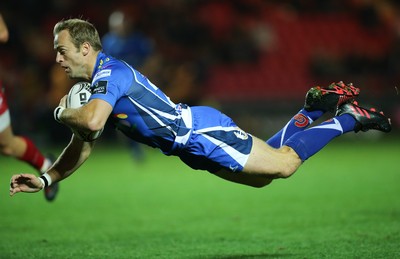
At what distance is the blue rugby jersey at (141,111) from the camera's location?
4.43 metres

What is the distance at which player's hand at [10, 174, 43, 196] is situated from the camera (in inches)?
177

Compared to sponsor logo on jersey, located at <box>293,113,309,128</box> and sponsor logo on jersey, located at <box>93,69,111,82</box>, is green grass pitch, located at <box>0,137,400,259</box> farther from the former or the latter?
sponsor logo on jersey, located at <box>93,69,111,82</box>

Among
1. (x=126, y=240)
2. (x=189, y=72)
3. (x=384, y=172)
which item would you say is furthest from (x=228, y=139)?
(x=189, y=72)

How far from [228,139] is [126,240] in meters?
1.39

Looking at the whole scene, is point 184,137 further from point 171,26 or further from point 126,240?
point 171,26

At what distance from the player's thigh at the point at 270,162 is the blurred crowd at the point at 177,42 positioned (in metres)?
8.30

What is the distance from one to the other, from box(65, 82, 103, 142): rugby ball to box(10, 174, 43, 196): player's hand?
0.43 m

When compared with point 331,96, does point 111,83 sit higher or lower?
lower

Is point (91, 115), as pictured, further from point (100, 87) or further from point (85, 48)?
point (85, 48)

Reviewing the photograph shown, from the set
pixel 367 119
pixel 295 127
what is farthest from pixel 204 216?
pixel 367 119

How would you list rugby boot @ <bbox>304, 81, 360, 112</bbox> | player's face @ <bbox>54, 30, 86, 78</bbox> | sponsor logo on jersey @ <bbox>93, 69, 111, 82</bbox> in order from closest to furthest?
sponsor logo on jersey @ <bbox>93, 69, 111, 82</bbox> < player's face @ <bbox>54, 30, 86, 78</bbox> < rugby boot @ <bbox>304, 81, 360, 112</bbox>

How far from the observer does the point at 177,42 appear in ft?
51.9

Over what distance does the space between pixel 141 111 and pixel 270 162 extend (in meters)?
0.96

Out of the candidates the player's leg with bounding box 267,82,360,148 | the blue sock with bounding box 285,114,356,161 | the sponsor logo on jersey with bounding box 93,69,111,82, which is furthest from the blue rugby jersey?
the player's leg with bounding box 267,82,360,148
